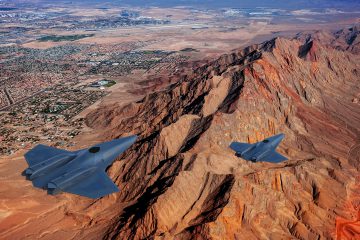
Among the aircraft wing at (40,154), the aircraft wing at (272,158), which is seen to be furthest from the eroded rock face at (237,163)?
the aircraft wing at (40,154)

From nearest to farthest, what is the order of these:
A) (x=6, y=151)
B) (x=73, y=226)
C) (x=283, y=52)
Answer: (x=73, y=226) < (x=6, y=151) < (x=283, y=52)

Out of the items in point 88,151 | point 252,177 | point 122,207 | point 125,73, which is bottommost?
point 125,73

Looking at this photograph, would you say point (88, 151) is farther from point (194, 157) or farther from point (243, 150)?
point (243, 150)

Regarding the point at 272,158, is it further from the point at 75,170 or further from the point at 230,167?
the point at 75,170

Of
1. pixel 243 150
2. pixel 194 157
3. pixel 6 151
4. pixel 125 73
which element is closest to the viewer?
pixel 194 157

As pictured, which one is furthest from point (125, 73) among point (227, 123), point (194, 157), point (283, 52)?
point (194, 157)

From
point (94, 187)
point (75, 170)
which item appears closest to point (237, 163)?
point (94, 187)

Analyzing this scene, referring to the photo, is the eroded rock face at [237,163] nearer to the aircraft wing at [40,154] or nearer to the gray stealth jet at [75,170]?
the gray stealth jet at [75,170]
